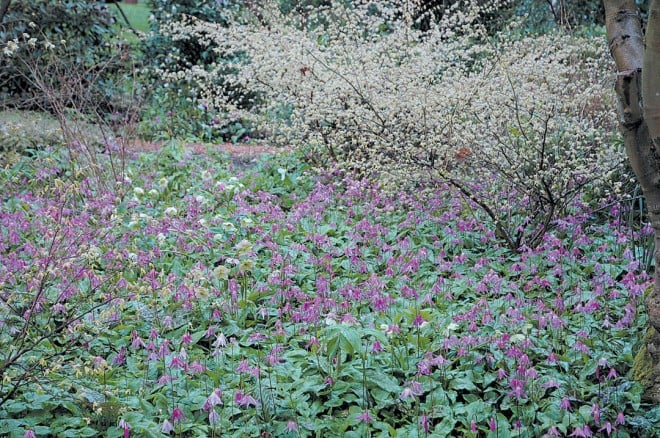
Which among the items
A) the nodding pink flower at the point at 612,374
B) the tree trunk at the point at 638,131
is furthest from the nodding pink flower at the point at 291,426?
the tree trunk at the point at 638,131

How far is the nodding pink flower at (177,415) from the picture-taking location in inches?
97.6

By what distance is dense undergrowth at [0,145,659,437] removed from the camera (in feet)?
8.87

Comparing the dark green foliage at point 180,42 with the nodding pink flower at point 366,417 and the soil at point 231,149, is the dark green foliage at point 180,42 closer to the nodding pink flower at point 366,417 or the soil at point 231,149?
the soil at point 231,149

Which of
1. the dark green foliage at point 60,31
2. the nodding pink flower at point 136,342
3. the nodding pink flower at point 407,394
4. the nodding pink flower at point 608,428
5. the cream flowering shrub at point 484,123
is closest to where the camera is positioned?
the nodding pink flower at point 608,428

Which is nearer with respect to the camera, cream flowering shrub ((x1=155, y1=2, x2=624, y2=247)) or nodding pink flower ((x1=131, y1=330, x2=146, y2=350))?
nodding pink flower ((x1=131, y1=330, x2=146, y2=350))

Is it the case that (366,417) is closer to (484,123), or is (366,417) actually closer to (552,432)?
(552,432)

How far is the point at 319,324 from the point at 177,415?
42.5 inches

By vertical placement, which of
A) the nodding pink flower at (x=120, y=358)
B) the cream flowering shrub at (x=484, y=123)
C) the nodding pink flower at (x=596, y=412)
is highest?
the cream flowering shrub at (x=484, y=123)

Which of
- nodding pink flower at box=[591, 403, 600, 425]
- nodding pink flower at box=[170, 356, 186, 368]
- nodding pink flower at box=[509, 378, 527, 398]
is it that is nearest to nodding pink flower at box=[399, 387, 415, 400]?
nodding pink flower at box=[509, 378, 527, 398]

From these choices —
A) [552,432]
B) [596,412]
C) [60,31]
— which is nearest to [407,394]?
[552,432]

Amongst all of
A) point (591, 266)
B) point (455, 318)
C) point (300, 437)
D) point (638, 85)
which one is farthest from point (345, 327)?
point (591, 266)

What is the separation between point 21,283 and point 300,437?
2.15 m

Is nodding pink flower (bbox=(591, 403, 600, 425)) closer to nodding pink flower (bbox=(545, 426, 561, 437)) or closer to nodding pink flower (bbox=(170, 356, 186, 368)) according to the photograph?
nodding pink flower (bbox=(545, 426, 561, 437))

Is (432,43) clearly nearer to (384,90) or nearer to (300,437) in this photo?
(384,90)
